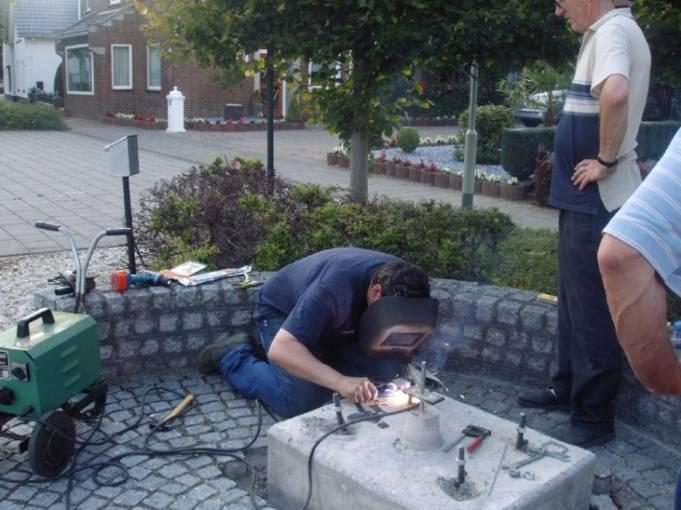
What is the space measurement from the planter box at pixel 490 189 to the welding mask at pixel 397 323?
9844 millimetres

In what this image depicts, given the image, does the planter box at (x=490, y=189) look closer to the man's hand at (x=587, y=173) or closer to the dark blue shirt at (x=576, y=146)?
the dark blue shirt at (x=576, y=146)

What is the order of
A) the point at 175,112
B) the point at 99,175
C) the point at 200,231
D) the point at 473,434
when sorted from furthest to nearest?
1. the point at 175,112
2. the point at 99,175
3. the point at 200,231
4. the point at 473,434

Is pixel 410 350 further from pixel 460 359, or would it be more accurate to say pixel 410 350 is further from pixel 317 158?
pixel 317 158

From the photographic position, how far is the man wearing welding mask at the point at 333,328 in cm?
324

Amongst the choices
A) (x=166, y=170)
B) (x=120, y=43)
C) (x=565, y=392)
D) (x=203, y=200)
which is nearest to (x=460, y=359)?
(x=565, y=392)

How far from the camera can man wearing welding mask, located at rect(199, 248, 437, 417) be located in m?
3.24

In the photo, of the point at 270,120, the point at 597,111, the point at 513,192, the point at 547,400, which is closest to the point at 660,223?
the point at 597,111

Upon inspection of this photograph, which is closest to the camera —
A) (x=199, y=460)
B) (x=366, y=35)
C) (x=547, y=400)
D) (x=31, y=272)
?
(x=199, y=460)

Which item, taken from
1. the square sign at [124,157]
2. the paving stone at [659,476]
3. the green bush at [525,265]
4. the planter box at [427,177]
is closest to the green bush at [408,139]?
the planter box at [427,177]

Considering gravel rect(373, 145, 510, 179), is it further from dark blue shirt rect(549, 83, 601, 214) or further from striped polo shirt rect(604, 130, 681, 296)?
striped polo shirt rect(604, 130, 681, 296)

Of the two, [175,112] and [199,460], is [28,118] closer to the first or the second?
[175,112]

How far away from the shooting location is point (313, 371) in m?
3.42

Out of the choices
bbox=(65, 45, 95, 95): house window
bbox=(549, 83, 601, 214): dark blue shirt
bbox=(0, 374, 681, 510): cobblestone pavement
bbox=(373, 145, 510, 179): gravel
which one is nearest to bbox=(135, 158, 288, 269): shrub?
bbox=(0, 374, 681, 510): cobblestone pavement

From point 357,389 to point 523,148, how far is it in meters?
10.1
